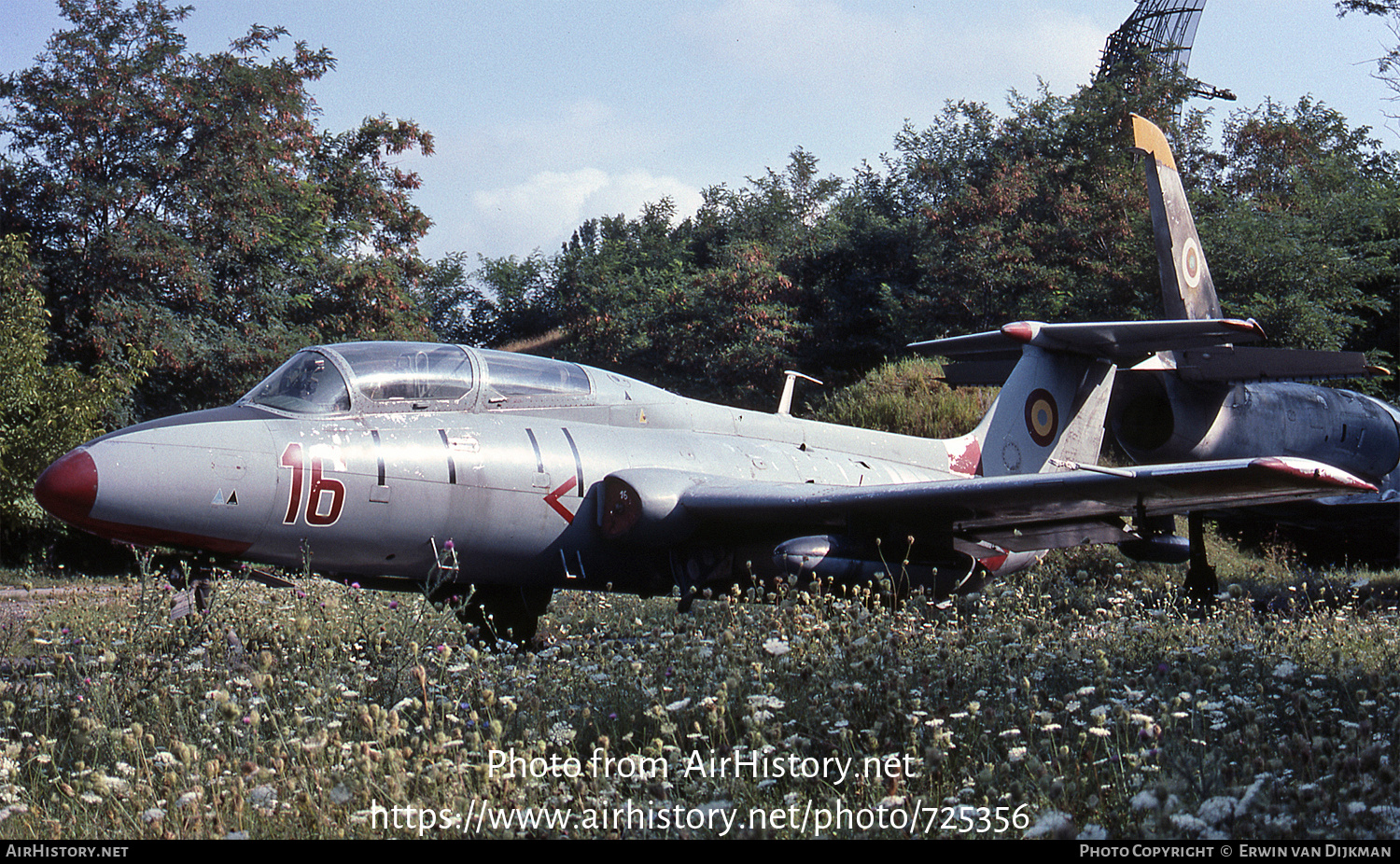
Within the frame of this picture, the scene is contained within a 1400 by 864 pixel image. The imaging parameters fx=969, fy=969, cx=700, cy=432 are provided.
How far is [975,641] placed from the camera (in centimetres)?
542

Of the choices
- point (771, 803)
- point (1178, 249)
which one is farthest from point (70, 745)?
point (1178, 249)

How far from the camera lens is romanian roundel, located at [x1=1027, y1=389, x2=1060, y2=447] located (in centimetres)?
1085

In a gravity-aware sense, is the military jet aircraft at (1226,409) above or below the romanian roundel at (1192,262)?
below

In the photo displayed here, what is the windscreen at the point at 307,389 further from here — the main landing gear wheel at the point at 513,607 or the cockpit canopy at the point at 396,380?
the main landing gear wheel at the point at 513,607

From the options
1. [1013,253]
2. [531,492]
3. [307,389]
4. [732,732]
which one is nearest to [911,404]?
[1013,253]

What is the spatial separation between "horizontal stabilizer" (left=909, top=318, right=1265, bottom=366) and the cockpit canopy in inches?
187

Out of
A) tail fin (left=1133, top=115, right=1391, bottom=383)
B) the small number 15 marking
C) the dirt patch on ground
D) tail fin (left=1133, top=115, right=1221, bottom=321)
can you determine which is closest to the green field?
the small number 15 marking

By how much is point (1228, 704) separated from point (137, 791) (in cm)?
446

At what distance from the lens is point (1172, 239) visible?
45.9 feet

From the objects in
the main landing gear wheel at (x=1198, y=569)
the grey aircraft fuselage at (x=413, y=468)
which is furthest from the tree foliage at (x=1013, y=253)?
the grey aircraft fuselage at (x=413, y=468)

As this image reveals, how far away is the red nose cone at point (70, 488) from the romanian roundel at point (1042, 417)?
8.90 meters

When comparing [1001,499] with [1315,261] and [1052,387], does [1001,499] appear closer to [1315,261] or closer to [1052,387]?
[1052,387]

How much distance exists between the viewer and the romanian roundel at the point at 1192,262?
45.9 feet

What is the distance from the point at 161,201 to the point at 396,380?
682 inches
